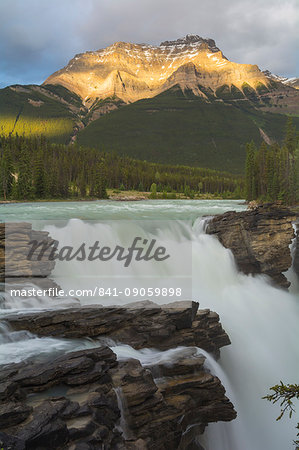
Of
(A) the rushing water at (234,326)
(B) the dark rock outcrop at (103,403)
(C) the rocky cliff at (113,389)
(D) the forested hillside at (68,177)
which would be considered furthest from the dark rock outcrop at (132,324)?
(D) the forested hillside at (68,177)

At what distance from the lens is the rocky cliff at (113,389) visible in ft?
20.4

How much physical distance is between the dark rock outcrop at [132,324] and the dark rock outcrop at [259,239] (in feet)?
39.4

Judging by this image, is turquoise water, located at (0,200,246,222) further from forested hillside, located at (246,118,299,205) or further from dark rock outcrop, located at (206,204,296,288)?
forested hillside, located at (246,118,299,205)

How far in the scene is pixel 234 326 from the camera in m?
15.6

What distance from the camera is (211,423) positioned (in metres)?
10.4

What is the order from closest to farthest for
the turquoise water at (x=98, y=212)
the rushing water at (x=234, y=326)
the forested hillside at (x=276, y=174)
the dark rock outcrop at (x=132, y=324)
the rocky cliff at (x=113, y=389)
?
the rocky cliff at (x=113, y=389) → the dark rock outcrop at (x=132, y=324) → the rushing water at (x=234, y=326) → the turquoise water at (x=98, y=212) → the forested hillside at (x=276, y=174)

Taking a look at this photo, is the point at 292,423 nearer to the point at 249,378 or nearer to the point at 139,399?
the point at 249,378

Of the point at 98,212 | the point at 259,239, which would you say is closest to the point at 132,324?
the point at 259,239

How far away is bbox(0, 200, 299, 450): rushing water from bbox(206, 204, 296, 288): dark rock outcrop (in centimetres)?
89

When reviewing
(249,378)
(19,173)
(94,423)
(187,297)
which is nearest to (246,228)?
(187,297)

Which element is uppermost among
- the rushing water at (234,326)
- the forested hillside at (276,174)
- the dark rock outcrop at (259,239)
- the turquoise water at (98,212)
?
the forested hillside at (276,174)

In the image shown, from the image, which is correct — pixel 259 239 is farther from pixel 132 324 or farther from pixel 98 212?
pixel 98 212

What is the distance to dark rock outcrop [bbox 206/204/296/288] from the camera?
22906 millimetres

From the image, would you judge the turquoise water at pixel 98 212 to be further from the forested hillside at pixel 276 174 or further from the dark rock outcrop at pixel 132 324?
the dark rock outcrop at pixel 132 324
